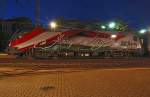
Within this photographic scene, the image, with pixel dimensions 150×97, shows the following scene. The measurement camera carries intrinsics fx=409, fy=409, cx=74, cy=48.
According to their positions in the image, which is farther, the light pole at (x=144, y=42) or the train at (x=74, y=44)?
the light pole at (x=144, y=42)

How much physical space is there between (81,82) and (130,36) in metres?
35.7

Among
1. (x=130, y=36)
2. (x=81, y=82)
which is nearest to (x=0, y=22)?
(x=130, y=36)

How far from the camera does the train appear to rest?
45.8m

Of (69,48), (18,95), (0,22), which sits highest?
(0,22)

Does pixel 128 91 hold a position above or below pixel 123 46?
below

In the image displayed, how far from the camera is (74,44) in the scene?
48.5m

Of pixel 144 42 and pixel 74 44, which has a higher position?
pixel 144 42

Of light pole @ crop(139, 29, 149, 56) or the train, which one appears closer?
the train

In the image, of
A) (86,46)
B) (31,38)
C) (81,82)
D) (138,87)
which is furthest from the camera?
(86,46)

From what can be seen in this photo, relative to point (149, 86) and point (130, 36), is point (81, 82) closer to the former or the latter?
point (149, 86)

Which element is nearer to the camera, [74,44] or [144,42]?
[74,44]

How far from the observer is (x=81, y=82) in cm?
1892

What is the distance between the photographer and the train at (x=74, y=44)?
1804 inches

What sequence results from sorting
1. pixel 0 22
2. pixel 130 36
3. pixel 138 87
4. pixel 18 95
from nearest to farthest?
pixel 18 95 < pixel 138 87 < pixel 130 36 < pixel 0 22
